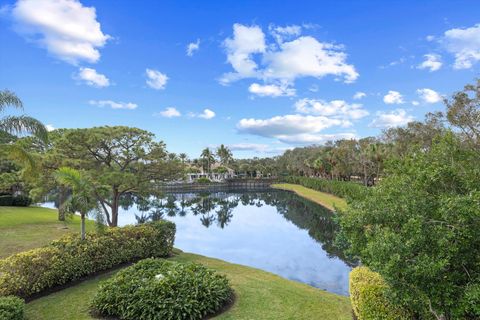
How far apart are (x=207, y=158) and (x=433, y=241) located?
77.4 meters

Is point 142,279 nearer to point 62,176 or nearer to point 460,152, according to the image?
point 62,176

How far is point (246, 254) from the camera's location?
52.2ft

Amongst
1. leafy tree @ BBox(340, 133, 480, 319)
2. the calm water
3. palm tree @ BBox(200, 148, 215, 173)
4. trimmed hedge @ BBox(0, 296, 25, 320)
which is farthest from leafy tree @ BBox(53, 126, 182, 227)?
Answer: palm tree @ BBox(200, 148, 215, 173)

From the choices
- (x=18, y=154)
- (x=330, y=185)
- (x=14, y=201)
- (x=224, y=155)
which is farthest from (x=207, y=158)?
(x=18, y=154)

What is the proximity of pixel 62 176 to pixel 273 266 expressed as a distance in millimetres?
9438

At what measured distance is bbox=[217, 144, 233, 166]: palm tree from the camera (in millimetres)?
85244

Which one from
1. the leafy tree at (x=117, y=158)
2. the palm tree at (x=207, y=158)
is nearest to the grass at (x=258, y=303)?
the leafy tree at (x=117, y=158)

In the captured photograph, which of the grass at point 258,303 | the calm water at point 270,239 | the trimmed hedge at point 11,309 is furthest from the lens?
the calm water at point 270,239

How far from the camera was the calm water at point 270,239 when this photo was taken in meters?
13.2

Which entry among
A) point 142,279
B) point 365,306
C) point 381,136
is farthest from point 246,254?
point 381,136

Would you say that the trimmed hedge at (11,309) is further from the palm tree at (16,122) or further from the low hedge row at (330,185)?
the low hedge row at (330,185)

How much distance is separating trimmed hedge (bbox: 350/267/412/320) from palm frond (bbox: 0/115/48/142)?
31.9ft

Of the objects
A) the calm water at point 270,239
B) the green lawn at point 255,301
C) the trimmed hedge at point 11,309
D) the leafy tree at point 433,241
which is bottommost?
the calm water at point 270,239

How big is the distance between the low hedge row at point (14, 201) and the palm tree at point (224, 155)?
62.8 metres
